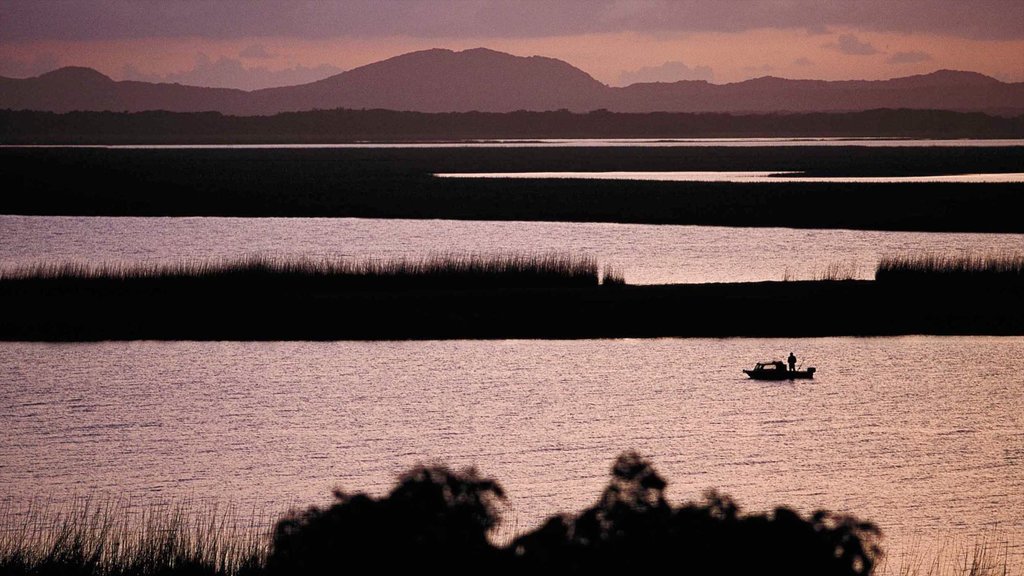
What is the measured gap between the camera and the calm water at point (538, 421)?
64.1ft

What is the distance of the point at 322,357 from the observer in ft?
99.3

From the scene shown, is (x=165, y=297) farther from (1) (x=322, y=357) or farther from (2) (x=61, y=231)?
(2) (x=61, y=231)

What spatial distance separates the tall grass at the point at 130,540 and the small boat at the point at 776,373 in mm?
12729

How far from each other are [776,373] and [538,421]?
6.05 metres

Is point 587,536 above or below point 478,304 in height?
below

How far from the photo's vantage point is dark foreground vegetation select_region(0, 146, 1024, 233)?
6469cm

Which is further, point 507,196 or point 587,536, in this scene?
point 507,196

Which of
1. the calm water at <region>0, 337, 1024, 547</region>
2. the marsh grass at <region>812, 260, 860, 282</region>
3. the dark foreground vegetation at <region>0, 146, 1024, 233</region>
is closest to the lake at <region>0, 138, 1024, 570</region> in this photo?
the calm water at <region>0, 337, 1024, 547</region>

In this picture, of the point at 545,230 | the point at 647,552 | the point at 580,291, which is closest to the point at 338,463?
the point at 647,552

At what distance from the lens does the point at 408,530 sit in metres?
10.7

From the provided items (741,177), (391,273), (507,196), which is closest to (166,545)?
(391,273)

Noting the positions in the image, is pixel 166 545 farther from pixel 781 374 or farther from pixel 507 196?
pixel 507 196

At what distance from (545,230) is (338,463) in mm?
40090

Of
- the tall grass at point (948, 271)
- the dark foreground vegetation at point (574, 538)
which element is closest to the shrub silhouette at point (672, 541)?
the dark foreground vegetation at point (574, 538)
